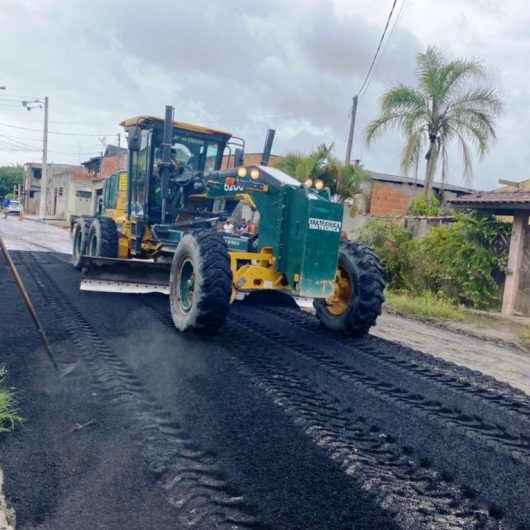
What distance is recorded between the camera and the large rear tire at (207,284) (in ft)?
22.1

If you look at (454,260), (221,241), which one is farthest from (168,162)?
(454,260)

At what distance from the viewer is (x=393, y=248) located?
547 inches

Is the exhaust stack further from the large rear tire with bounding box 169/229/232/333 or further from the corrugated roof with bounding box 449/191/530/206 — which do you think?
the corrugated roof with bounding box 449/191/530/206

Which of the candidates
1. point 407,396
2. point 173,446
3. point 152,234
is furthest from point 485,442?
point 152,234

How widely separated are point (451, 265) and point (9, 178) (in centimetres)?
7985

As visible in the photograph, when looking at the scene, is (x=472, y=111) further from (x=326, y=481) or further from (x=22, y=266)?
(x=326, y=481)

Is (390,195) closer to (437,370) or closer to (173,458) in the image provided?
(437,370)

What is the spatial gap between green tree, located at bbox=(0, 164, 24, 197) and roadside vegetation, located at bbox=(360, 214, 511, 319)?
7031cm

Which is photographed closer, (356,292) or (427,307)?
(356,292)

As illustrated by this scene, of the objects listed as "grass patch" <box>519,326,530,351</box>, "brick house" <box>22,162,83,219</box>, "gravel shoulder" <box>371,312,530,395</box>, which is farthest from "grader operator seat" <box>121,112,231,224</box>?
"brick house" <box>22,162,83,219</box>

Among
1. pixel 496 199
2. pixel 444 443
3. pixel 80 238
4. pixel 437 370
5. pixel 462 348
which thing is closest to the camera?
A: pixel 444 443

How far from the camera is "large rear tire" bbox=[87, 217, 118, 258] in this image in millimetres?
10641

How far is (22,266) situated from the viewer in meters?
12.7

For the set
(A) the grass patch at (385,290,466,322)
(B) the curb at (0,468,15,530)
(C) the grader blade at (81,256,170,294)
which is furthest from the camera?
(A) the grass patch at (385,290,466,322)
